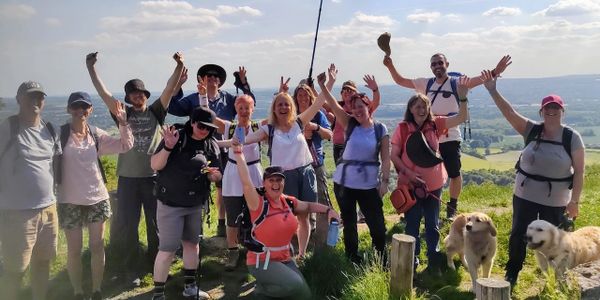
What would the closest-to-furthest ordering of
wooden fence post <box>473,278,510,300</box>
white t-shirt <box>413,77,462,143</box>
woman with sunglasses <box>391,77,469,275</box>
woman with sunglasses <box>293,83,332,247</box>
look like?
wooden fence post <box>473,278,510,300</box> < woman with sunglasses <box>391,77,469,275</box> < woman with sunglasses <box>293,83,332,247</box> < white t-shirt <box>413,77,462,143</box>

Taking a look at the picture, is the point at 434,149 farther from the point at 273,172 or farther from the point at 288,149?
the point at 273,172

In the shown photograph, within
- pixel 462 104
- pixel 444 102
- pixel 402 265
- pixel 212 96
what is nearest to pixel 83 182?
pixel 212 96

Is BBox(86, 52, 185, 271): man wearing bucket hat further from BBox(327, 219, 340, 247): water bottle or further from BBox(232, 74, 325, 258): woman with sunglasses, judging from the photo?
BBox(327, 219, 340, 247): water bottle

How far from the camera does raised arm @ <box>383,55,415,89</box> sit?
7957 millimetres

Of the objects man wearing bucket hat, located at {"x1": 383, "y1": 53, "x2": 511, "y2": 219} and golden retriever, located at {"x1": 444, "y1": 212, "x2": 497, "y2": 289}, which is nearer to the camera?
golden retriever, located at {"x1": 444, "y1": 212, "x2": 497, "y2": 289}

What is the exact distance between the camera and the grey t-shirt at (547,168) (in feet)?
16.6

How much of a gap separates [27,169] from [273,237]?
269cm

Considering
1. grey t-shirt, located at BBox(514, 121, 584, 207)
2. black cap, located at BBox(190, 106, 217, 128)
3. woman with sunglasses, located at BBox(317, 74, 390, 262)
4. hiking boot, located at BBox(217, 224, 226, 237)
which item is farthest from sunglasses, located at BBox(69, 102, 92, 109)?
grey t-shirt, located at BBox(514, 121, 584, 207)

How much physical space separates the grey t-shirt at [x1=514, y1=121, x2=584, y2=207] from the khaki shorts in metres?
5.42

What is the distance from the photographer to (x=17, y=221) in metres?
4.51

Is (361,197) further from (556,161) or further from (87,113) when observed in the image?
(87,113)

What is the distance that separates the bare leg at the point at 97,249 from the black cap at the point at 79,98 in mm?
1429

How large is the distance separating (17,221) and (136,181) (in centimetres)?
165

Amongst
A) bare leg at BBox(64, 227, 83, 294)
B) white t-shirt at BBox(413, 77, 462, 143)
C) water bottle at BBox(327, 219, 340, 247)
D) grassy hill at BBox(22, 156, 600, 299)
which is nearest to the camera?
bare leg at BBox(64, 227, 83, 294)
